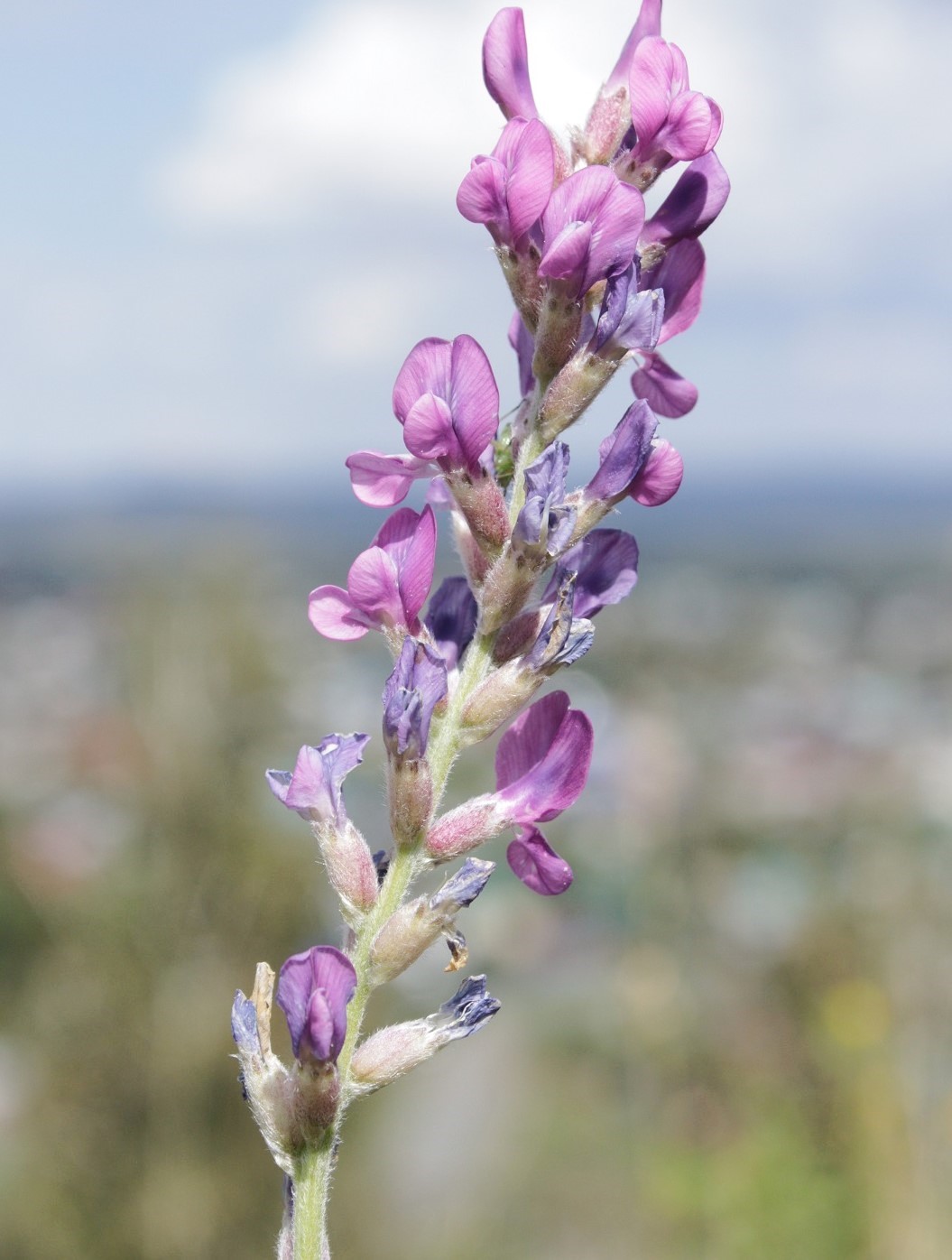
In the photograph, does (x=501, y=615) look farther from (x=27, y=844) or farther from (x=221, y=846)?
(x=27, y=844)

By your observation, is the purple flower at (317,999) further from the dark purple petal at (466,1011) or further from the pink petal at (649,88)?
the pink petal at (649,88)

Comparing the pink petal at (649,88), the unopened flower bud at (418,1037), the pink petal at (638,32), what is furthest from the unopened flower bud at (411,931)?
the pink petal at (638,32)

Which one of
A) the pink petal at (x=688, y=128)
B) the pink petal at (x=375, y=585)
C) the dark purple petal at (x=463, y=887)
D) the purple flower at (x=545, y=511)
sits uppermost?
the pink petal at (x=688, y=128)

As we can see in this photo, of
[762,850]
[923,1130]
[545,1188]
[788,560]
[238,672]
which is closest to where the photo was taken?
[923,1130]

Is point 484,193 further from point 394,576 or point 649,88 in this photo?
point 394,576

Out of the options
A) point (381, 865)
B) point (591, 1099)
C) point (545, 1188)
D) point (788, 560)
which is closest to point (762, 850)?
point (591, 1099)

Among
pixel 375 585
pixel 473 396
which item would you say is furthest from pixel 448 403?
pixel 375 585
